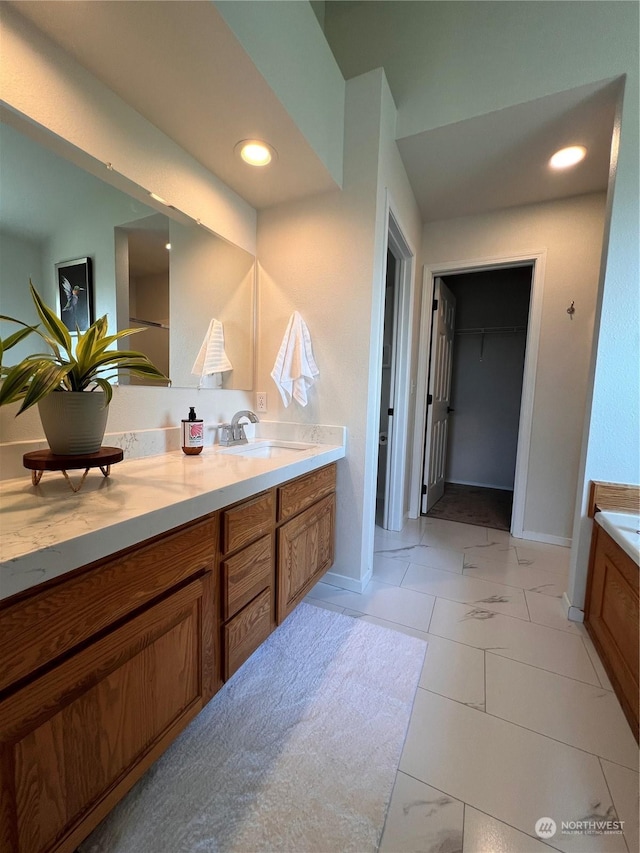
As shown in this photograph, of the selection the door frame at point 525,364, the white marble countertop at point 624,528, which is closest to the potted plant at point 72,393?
the white marble countertop at point 624,528

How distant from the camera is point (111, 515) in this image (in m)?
0.77

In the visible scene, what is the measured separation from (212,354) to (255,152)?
3.16 feet

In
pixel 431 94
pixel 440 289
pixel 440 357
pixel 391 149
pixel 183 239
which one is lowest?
pixel 440 357

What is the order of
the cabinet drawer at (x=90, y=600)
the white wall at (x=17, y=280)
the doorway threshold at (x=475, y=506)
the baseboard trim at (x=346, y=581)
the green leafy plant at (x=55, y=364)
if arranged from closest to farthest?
1. the cabinet drawer at (x=90, y=600)
2. the green leafy plant at (x=55, y=364)
3. the white wall at (x=17, y=280)
4. the baseboard trim at (x=346, y=581)
5. the doorway threshold at (x=475, y=506)

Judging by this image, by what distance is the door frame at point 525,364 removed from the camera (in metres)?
2.56

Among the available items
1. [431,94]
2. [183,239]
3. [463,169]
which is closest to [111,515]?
[183,239]

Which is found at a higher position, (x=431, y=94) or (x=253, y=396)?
(x=431, y=94)

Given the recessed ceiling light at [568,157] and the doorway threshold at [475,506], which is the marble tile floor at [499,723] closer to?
the doorway threshold at [475,506]

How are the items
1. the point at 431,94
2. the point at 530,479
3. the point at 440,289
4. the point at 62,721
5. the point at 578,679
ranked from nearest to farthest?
the point at 62,721 < the point at 578,679 < the point at 431,94 < the point at 530,479 < the point at 440,289

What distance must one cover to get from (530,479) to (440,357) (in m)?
1.31

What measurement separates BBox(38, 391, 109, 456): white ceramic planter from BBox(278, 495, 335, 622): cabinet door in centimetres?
75

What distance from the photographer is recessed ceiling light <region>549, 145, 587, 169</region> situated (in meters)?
1.97

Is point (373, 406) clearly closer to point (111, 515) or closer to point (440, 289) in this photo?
point (111, 515)

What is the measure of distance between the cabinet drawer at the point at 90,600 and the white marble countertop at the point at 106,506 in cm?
5
